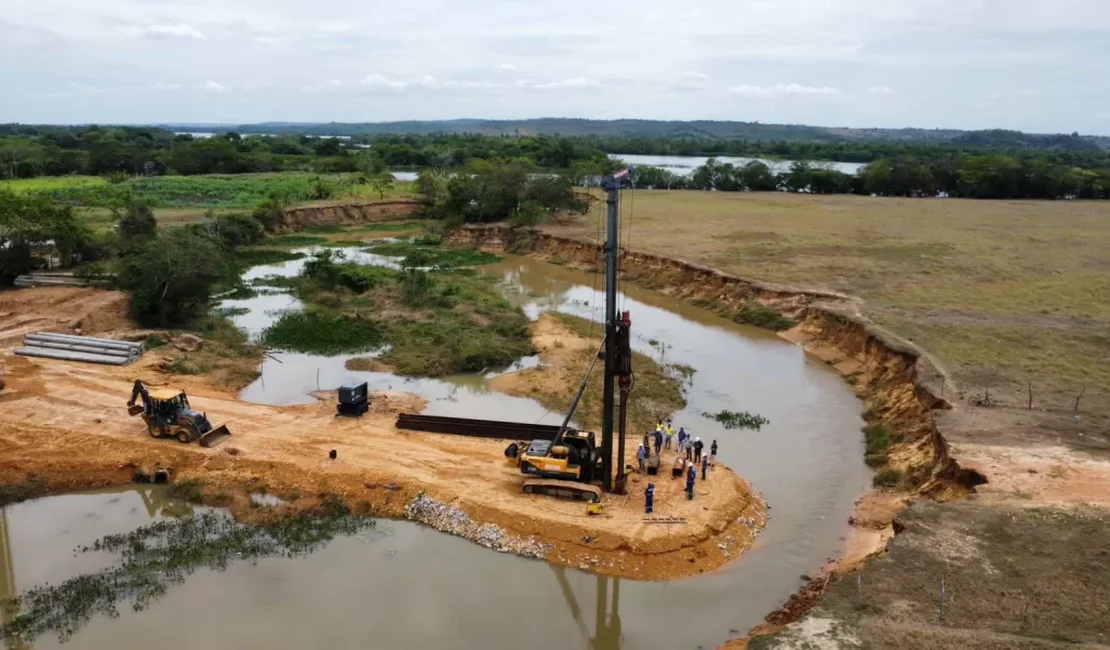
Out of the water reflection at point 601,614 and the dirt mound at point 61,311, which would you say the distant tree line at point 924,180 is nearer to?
the dirt mound at point 61,311

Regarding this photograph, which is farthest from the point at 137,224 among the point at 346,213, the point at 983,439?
the point at 983,439

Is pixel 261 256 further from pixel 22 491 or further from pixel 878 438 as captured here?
pixel 878 438

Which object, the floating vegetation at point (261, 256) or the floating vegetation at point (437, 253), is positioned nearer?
the floating vegetation at point (261, 256)

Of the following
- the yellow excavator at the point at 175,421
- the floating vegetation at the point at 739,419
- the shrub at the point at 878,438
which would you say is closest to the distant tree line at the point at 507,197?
the floating vegetation at the point at 739,419

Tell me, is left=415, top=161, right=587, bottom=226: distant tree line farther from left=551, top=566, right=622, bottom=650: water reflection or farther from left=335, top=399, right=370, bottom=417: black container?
left=551, top=566, right=622, bottom=650: water reflection

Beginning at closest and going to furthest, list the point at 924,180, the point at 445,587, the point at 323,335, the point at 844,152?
1. the point at 445,587
2. the point at 323,335
3. the point at 924,180
4. the point at 844,152

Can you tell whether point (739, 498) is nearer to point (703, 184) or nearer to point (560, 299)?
point (560, 299)

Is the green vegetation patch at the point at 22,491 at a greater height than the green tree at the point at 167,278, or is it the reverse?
the green tree at the point at 167,278

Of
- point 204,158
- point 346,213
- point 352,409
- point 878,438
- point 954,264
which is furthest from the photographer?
point 204,158
